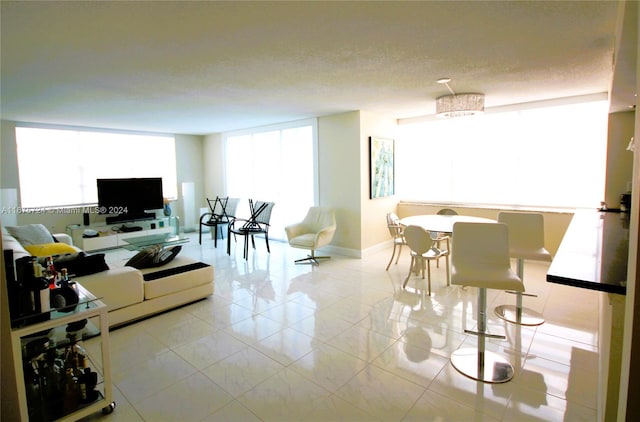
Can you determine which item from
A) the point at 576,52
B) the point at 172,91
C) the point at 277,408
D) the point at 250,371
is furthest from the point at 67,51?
the point at 576,52

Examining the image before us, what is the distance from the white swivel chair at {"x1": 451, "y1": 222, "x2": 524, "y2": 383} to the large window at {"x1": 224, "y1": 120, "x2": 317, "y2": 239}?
3650 millimetres

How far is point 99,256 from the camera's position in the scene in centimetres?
316

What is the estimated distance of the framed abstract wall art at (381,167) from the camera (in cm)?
561

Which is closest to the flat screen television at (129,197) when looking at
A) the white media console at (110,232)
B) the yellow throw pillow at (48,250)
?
the white media console at (110,232)

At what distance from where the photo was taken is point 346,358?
2.59 metres

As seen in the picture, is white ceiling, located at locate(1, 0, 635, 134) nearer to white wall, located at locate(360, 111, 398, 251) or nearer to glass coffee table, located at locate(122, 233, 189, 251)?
white wall, located at locate(360, 111, 398, 251)

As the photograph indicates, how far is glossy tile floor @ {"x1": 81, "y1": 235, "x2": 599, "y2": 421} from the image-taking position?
81.0 inches

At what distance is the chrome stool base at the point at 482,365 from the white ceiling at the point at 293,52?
2294 mm

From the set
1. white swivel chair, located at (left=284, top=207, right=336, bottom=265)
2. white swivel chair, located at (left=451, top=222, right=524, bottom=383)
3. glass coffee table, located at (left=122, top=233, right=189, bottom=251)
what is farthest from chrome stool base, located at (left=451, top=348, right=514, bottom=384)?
glass coffee table, located at (left=122, top=233, right=189, bottom=251)

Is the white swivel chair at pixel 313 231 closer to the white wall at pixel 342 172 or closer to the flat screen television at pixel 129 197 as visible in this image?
the white wall at pixel 342 172

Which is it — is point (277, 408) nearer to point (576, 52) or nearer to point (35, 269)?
point (35, 269)

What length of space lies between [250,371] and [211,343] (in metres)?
0.57

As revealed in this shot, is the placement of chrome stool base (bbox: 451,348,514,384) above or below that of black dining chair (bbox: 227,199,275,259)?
below

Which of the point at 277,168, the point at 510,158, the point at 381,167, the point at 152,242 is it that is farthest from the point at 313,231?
the point at 510,158
